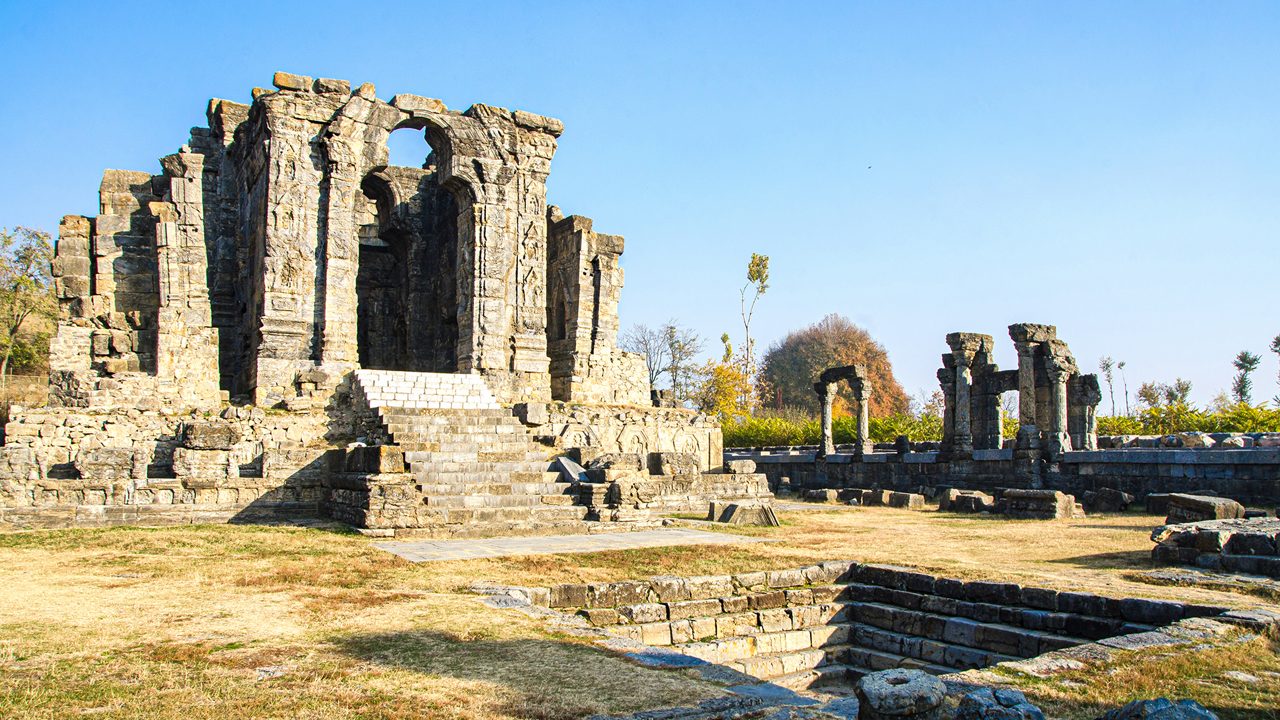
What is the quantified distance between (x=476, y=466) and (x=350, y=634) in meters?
8.69

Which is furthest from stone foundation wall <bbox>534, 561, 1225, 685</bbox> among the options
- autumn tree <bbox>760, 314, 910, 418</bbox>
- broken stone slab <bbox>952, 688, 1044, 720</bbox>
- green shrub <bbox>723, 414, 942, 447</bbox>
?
autumn tree <bbox>760, 314, 910, 418</bbox>

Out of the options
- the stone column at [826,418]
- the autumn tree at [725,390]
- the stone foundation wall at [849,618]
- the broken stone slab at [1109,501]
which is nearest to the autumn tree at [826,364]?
the autumn tree at [725,390]

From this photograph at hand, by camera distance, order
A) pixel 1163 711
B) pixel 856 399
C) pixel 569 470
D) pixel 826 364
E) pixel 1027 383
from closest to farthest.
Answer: pixel 1163 711, pixel 569 470, pixel 1027 383, pixel 856 399, pixel 826 364

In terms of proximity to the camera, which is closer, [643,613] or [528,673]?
[528,673]

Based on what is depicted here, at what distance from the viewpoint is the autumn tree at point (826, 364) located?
221ft

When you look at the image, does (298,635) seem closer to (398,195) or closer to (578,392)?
(578,392)

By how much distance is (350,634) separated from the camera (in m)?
6.41

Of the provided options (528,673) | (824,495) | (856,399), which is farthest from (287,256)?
(528,673)

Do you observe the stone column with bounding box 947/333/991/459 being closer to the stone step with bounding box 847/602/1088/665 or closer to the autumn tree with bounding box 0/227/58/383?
the stone step with bounding box 847/602/1088/665

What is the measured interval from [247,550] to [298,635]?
15.6 feet

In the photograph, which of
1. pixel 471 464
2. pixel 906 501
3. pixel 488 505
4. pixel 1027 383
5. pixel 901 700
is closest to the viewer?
pixel 901 700

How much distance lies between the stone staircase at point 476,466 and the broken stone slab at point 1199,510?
8.71 meters

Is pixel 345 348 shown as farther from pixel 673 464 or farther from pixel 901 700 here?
pixel 901 700

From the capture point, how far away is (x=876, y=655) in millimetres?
8602
